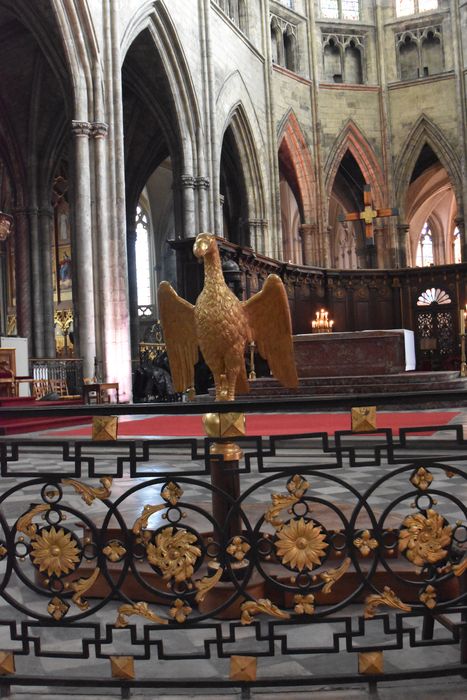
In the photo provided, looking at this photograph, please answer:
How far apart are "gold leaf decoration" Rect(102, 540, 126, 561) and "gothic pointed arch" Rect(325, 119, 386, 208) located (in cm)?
2254

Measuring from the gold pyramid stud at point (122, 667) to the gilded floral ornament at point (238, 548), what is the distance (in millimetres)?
388

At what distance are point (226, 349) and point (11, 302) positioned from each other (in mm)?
24121

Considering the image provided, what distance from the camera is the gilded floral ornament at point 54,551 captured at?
2.09 meters

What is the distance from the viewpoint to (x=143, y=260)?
93.0ft

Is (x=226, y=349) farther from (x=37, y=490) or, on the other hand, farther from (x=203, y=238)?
(x=37, y=490)

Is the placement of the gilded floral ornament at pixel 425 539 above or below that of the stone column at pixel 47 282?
below

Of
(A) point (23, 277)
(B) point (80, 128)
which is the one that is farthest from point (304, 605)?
(A) point (23, 277)

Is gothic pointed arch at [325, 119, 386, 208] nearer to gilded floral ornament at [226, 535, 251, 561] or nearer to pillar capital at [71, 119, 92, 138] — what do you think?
pillar capital at [71, 119, 92, 138]

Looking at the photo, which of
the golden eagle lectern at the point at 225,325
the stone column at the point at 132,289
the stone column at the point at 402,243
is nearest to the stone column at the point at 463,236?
the stone column at the point at 402,243

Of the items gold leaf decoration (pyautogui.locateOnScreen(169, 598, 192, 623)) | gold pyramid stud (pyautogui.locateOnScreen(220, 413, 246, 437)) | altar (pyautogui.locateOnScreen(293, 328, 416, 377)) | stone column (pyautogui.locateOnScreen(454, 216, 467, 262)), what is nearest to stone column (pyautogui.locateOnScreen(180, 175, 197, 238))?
altar (pyautogui.locateOnScreen(293, 328, 416, 377))

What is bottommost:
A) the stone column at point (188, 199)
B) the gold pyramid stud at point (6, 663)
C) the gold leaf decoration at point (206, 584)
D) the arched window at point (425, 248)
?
the gold pyramid stud at point (6, 663)

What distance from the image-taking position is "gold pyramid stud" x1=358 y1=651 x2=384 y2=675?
187 cm

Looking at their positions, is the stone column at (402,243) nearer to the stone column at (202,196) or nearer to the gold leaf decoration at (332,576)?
the stone column at (202,196)

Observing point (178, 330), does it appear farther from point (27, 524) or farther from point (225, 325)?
point (27, 524)
